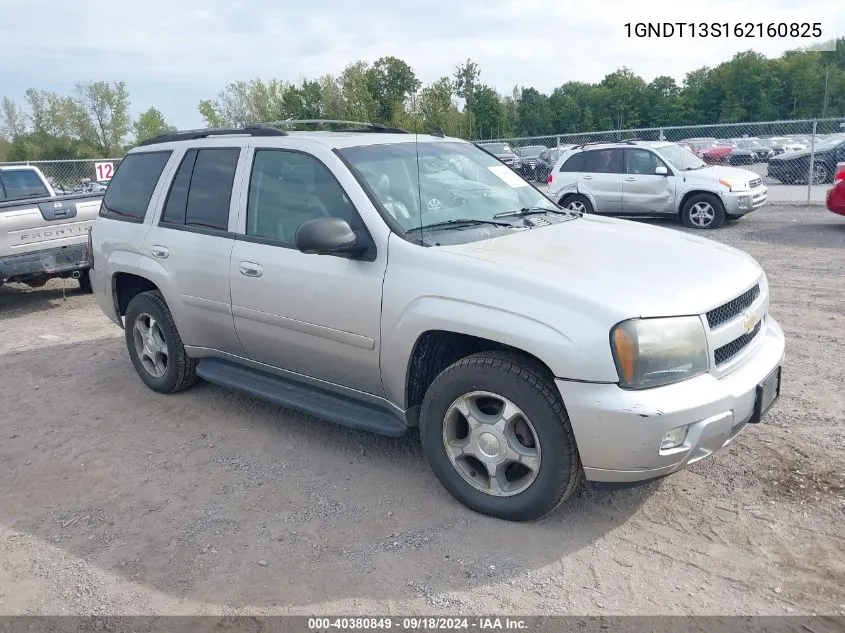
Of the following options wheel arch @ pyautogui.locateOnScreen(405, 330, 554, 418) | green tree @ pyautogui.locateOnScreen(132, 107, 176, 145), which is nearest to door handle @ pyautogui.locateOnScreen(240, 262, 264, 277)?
wheel arch @ pyautogui.locateOnScreen(405, 330, 554, 418)

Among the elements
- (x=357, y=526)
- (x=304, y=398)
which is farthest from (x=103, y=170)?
(x=357, y=526)

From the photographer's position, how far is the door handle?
14.3 ft

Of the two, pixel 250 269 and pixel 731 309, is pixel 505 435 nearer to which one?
pixel 731 309

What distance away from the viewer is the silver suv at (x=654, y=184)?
13.0 meters

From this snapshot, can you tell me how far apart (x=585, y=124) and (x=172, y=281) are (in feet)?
195

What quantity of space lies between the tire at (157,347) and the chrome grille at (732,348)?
365 cm

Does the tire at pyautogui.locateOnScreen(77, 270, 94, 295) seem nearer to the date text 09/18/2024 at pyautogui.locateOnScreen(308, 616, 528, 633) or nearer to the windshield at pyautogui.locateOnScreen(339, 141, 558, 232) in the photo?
the windshield at pyautogui.locateOnScreen(339, 141, 558, 232)

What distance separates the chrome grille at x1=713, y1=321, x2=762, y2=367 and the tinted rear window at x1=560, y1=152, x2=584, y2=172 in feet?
36.0

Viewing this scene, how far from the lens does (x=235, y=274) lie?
451cm

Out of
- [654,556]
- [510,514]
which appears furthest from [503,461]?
[654,556]

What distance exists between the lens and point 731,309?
11.3 ft

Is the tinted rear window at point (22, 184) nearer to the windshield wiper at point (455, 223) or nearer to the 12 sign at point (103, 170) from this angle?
the windshield wiper at point (455, 223)

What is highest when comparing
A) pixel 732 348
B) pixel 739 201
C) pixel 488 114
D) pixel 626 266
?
pixel 488 114

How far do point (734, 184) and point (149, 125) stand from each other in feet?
219
